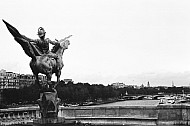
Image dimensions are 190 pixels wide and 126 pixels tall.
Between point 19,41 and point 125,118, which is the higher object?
point 19,41

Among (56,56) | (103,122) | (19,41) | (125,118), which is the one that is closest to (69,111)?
(103,122)

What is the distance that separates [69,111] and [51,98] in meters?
5.24

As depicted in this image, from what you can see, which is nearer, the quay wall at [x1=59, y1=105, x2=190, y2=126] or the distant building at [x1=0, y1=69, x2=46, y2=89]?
the quay wall at [x1=59, y1=105, x2=190, y2=126]

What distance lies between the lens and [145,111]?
58.3 feet

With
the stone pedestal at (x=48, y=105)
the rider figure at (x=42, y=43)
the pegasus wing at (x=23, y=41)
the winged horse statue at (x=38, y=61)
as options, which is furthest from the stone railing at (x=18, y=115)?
the pegasus wing at (x=23, y=41)

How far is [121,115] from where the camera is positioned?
733 inches

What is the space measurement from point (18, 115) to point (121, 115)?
653cm

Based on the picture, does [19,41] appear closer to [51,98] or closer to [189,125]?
[51,98]

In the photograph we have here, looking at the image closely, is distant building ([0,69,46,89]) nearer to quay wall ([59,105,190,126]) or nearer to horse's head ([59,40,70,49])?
quay wall ([59,105,190,126])

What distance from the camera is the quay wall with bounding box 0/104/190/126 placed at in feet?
53.9

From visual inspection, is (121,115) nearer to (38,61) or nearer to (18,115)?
(38,61)

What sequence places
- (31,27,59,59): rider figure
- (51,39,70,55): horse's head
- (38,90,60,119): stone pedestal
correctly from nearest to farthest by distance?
(38,90,60,119): stone pedestal → (31,27,59,59): rider figure → (51,39,70,55): horse's head

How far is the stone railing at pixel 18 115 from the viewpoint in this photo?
20078mm

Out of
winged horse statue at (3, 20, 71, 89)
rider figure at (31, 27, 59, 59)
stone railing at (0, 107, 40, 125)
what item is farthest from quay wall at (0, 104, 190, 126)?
rider figure at (31, 27, 59, 59)
